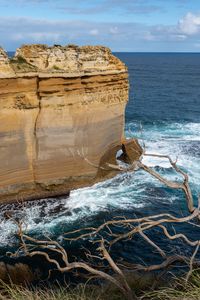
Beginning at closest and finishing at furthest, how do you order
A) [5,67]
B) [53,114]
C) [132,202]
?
[5,67] < [53,114] < [132,202]

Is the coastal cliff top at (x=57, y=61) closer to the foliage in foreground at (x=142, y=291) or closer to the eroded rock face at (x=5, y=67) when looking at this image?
the eroded rock face at (x=5, y=67)

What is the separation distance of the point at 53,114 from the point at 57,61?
2.76m

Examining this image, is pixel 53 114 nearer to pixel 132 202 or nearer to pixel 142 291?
pixel 132 202

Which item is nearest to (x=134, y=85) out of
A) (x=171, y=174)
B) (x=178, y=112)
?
(x=178, y=112)

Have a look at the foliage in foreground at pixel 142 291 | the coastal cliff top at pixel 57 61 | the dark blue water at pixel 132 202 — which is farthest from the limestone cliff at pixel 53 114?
the foliage in foreground at pixel 142 291

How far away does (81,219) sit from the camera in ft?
69.2

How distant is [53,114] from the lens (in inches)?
869

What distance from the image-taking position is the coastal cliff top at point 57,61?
20562 millimetres

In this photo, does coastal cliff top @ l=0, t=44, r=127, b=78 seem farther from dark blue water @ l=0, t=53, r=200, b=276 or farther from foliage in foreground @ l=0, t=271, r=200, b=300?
foliage in foreground @ l=0, t=271, r=200, b=300

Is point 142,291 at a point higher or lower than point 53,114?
lower

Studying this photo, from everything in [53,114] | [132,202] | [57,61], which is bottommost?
[132,202]

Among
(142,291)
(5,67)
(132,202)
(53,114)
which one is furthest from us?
(132,202)

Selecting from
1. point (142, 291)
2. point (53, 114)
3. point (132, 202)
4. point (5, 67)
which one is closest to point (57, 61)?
point (53, 114)

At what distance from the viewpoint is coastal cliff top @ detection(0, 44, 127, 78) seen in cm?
2056
